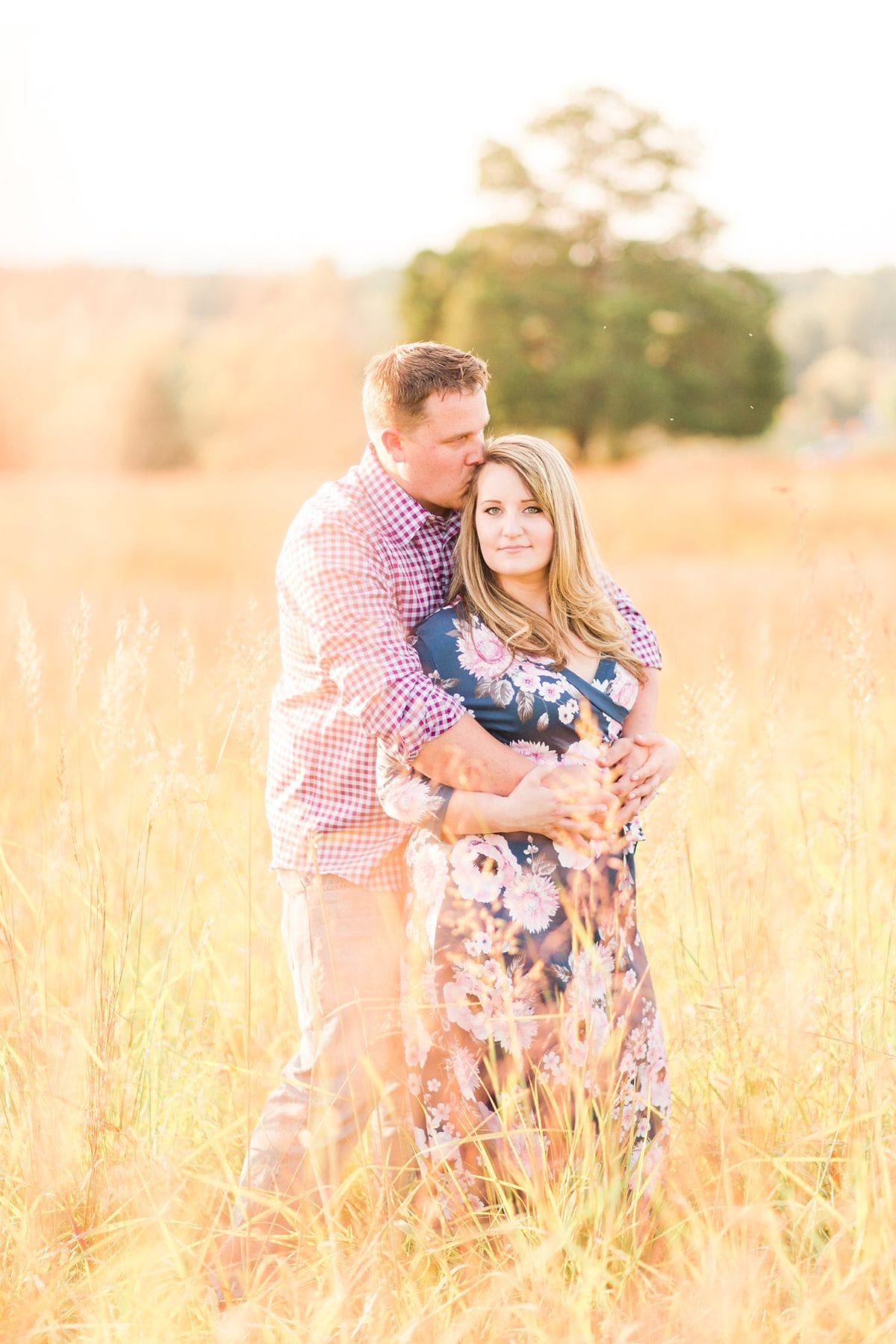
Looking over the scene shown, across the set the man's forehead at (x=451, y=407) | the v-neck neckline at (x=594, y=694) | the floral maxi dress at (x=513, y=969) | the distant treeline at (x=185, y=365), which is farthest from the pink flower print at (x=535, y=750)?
the distant treeline at (x=185, y=365)

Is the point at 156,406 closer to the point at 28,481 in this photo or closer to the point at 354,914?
the point at 28,481

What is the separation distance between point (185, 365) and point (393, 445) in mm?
34818

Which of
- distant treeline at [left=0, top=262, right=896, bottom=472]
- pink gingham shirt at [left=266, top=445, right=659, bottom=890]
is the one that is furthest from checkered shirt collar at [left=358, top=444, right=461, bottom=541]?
distant treeline at [left=0, top=262, right=896, bottom=472]

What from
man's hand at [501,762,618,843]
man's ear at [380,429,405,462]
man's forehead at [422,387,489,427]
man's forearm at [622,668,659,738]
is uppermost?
man's forehead at [422,387,489,427]

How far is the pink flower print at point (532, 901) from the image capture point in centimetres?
214

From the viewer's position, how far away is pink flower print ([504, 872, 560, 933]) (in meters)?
2.14

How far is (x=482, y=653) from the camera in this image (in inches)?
88.4

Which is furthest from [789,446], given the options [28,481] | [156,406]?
[28,481]

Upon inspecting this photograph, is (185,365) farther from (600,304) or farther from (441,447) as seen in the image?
(441,447)

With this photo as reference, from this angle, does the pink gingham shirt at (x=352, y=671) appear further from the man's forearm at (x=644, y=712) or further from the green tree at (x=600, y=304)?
the green tree at (x=600, y=304)

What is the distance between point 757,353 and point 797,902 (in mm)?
36614

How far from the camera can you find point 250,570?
1134cm

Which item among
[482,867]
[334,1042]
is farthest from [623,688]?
[334,1042]

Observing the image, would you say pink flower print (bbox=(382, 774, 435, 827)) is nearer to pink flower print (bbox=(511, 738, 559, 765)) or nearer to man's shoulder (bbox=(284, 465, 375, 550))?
pink flower print (bbox=(511, 738, 559, 765))
